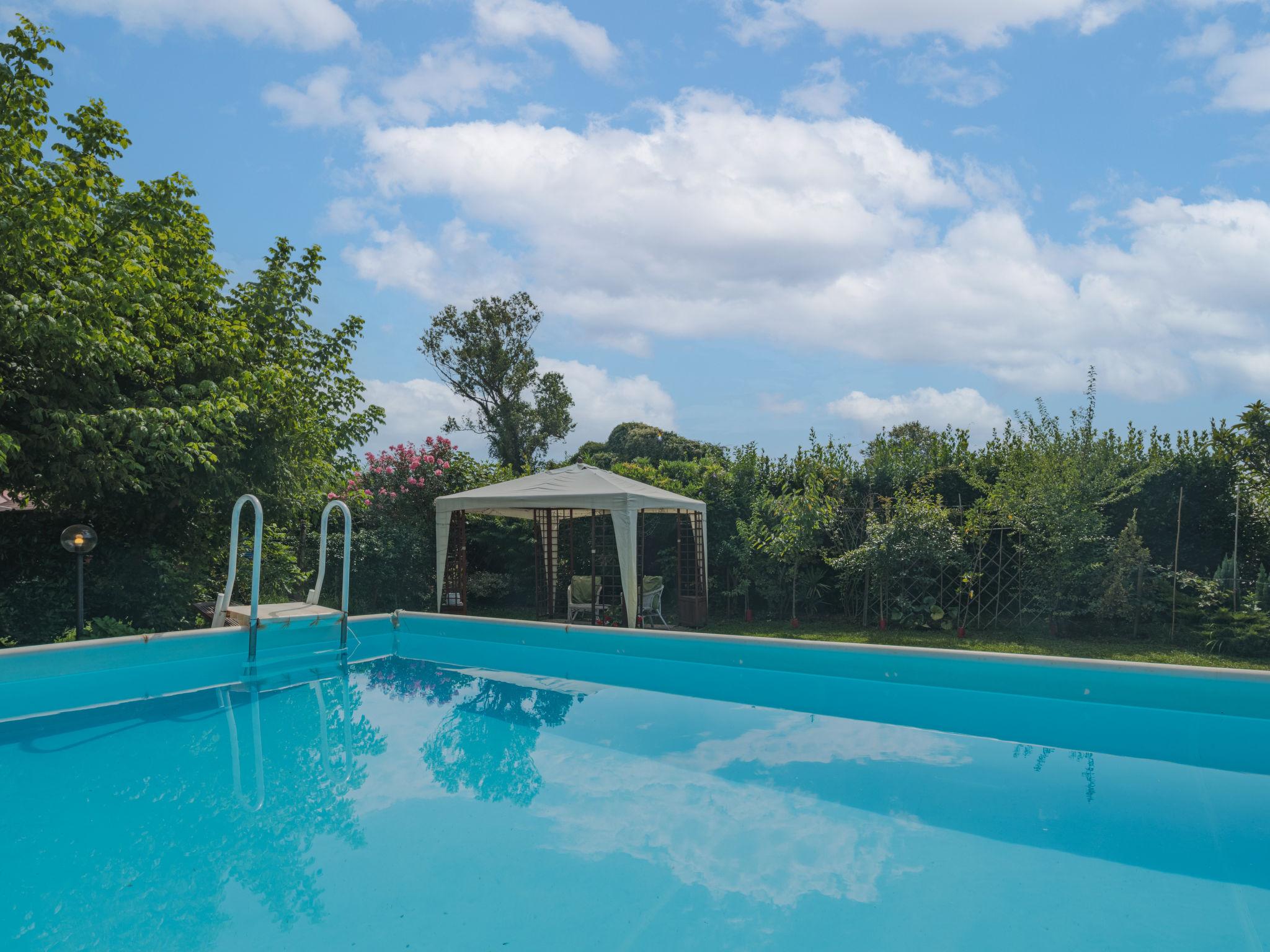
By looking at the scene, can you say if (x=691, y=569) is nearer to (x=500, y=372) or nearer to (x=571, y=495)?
(x=571, y=495)

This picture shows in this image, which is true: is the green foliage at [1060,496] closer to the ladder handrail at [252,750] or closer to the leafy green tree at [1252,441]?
the leafy green tree at [1252,441]

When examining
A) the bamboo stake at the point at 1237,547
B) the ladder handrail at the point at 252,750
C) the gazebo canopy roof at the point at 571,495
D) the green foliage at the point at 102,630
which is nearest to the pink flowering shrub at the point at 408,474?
the gazebo canopy roof at the point at 571,495

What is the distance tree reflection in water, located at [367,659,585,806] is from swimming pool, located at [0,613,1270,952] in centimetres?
4

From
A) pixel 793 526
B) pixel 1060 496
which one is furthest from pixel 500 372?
pixel 1060 496

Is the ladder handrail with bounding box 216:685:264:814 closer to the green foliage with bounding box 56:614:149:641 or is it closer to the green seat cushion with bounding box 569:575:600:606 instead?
the green foliage with bounding box 56:614:149:641

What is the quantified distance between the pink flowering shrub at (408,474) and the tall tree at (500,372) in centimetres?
1070

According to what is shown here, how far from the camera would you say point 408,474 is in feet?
41.7

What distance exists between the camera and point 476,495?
35.1 ft

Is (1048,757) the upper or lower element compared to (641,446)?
lower

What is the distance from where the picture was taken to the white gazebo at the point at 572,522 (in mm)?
9844

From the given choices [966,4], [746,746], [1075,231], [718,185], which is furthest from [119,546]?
[1075,231]

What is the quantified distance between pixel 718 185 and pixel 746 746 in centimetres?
636

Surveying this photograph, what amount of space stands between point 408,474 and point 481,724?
702 cm

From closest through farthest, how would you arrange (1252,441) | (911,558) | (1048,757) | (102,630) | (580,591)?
(1048,757), (102,630), (1252,441), (911,558), (580,591)
